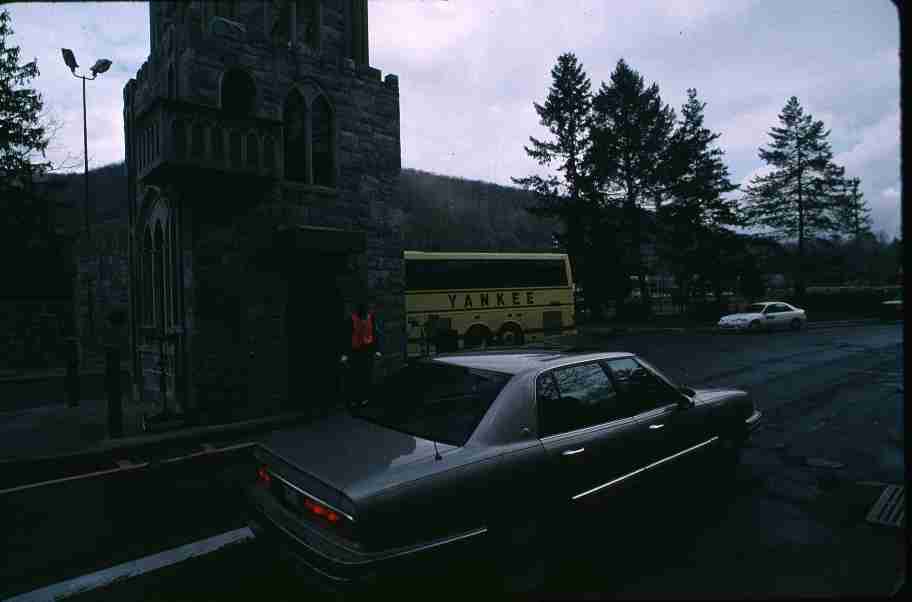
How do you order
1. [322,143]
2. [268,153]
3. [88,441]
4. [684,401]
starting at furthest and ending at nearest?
[322,143] < [268,153] < [88,441] < [684,401]

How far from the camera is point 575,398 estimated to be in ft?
11.7

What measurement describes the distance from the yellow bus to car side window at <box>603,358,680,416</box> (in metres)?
12.4

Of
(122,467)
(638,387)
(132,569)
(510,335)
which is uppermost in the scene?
(638,387)

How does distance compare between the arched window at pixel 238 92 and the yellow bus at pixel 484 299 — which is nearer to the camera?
the arched window at pixel 238 92

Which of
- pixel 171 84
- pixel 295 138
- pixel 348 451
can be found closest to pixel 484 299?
pixel 295 138

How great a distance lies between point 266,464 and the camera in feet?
10.7

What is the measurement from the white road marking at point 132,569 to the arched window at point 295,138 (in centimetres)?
737

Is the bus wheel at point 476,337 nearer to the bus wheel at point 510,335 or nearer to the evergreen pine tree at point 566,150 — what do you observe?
the bus wheel at point 510,335

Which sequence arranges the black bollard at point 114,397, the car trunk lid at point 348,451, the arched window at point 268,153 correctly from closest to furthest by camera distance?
the car trunk lid at point 348,451, the black bollard at point 114,397, the arched window at point 268,153

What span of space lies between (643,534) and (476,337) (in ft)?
44.9

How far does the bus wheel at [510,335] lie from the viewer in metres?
18.0

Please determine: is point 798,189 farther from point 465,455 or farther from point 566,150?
point 465,455

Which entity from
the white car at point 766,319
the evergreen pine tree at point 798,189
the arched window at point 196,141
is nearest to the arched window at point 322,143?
the arched window at point 196,141

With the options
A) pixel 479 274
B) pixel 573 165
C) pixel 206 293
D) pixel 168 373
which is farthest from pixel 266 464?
pixel 573 165
